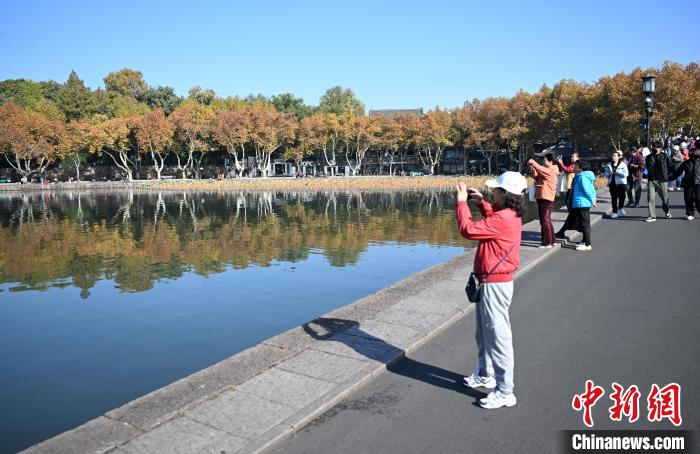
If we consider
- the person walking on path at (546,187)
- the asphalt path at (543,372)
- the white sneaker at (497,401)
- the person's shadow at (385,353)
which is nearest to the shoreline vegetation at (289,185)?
the person walking on path at (546,187)

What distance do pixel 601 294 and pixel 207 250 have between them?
12.1m

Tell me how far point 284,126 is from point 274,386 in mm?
63800

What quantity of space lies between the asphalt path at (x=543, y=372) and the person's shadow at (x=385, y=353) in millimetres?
20

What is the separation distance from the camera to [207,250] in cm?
1700

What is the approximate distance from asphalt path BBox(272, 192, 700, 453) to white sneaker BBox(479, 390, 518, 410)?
1.9 inches

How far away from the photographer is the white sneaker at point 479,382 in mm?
4859

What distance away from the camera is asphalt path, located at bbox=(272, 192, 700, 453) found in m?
4.12

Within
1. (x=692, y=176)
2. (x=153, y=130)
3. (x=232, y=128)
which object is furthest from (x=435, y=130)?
(x=692, y=176)

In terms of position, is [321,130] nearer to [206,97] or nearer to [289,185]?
[289,185]

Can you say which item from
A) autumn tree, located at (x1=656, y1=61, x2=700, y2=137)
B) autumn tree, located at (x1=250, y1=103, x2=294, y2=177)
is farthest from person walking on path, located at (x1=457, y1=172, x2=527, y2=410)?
autumn tree, located at (x1=250, y1=103, x2=294, y2=177)

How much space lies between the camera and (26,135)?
59.7m

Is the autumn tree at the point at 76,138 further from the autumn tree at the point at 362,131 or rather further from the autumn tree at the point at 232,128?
the autumn tree at the point at 362,131

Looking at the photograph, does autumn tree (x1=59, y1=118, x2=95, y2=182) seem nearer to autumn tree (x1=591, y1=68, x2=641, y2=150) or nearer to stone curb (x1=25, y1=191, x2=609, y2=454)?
autumn tree (x1=591, y1=68, x2=641, y2=150)

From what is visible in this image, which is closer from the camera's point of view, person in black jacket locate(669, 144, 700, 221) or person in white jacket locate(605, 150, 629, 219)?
person in black jacket locate(669, 144, 700, 221)
